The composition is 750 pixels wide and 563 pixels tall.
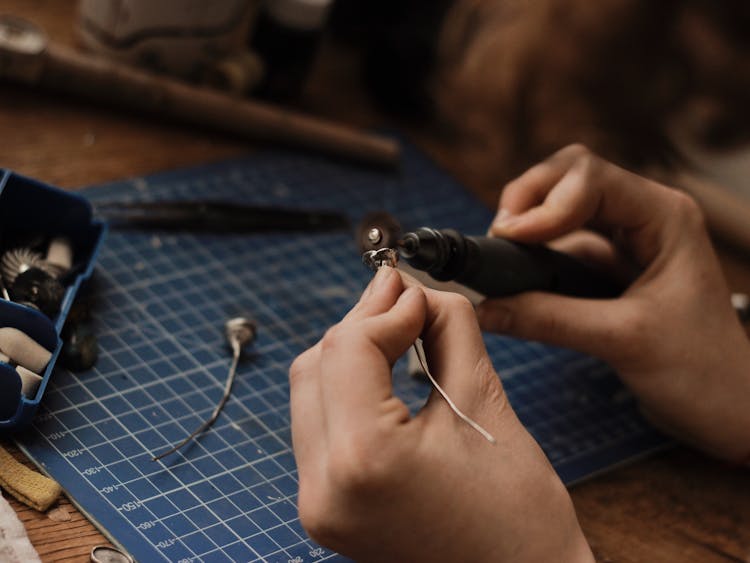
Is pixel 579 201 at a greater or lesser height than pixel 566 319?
greater

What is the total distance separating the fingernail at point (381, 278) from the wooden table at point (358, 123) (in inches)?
12.0

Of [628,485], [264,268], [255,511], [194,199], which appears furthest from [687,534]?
[194,199]

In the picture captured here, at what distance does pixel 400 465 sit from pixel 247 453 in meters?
0.29

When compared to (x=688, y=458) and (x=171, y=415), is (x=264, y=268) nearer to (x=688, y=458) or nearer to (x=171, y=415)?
(x=171, y=415)

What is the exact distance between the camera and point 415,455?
2.27 feet

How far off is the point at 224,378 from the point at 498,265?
0.30m

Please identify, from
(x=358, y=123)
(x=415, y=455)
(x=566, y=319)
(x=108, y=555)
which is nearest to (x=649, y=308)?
(x=566, y=319)

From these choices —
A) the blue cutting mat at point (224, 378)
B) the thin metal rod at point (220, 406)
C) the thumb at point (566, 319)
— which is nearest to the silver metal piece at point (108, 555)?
the blue cutting mat at point (224, 378)

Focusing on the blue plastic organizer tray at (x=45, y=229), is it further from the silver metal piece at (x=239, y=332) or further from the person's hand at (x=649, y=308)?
the person's hand at (x=649, y=308)

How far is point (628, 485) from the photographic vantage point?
1.04m

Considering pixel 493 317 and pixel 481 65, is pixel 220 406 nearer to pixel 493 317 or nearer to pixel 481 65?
pixel 493 317

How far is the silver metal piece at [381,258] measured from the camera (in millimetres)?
872

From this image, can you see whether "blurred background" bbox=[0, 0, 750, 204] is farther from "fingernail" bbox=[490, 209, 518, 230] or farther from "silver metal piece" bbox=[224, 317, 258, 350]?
"silver metal piece" bbox=[224, 317, 258, 350]

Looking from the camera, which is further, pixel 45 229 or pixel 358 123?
pixel 358 123
